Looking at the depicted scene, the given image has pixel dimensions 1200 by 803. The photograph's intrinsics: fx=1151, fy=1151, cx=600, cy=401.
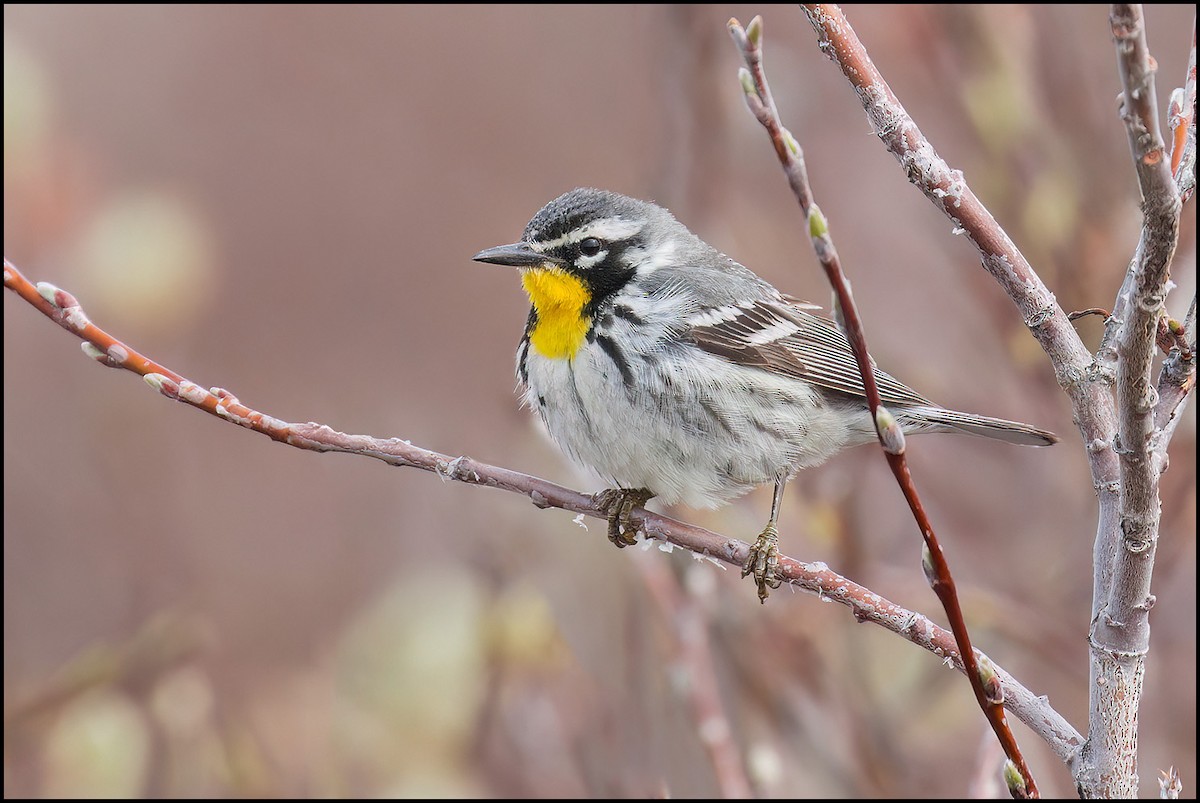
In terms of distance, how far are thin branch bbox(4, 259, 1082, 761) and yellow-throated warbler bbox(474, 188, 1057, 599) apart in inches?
15.7

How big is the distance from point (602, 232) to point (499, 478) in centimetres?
119

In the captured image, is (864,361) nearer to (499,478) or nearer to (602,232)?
(499,478)

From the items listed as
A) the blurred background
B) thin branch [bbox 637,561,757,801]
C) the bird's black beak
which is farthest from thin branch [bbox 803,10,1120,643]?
the bird's black beak

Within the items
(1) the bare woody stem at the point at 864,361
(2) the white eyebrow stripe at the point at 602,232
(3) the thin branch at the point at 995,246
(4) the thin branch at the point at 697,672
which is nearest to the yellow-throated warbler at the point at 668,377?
(2) the white eyebrow stripe at the point at 602,232

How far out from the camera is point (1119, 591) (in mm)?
1857

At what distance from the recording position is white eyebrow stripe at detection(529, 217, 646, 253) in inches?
137

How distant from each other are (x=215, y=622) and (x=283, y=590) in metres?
0.55

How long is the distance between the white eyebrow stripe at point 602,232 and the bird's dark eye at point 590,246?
0.04 ft

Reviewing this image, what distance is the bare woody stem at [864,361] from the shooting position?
1.53 m

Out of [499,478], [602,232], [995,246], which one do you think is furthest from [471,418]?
[995,246]

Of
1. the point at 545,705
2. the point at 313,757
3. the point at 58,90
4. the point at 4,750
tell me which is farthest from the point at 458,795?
the point at 58,90

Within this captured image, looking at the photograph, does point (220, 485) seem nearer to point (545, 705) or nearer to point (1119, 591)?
point (545, 705)

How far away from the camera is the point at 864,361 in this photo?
5.49 ft

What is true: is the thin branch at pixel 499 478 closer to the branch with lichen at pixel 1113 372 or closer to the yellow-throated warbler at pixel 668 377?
the branch with lichen at pixel 1113 372
